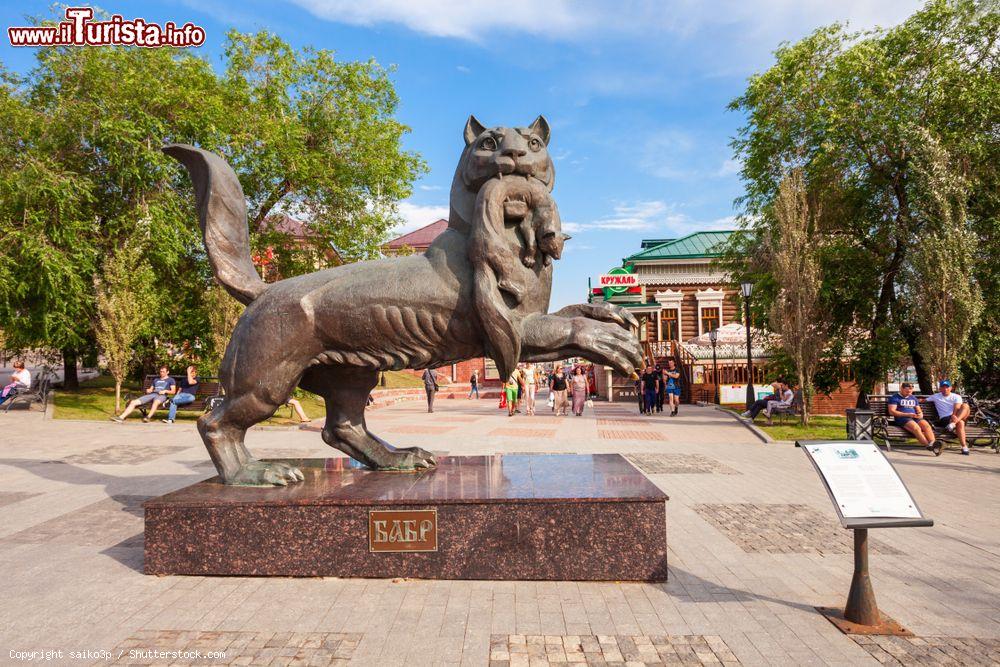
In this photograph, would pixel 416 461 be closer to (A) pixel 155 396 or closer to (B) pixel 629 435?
(B) pixel 629 435

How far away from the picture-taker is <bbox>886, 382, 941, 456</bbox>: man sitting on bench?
1051 cm

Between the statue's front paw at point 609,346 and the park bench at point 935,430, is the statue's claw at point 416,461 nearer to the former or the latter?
the statue's front paw at point 609,346

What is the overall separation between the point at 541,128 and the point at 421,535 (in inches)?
120

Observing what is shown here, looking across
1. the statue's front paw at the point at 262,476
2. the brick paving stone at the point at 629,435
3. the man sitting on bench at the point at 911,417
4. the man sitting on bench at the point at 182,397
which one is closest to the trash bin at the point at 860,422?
the man sitting on bench at the point at 911,417

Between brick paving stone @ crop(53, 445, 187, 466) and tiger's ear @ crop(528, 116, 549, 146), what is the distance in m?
7.80

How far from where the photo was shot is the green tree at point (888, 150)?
46.8 ft

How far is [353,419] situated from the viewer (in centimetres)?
487

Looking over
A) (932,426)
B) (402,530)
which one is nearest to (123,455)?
(402,530)

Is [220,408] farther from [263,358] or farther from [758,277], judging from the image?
[758,277]

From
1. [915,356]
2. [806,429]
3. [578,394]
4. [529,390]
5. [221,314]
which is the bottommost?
[806,429]

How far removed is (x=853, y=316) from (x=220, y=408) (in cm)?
1697

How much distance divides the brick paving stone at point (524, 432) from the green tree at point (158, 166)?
10212mm

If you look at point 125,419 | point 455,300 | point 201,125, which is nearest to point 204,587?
point 455,300

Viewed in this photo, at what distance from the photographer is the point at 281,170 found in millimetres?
18891
